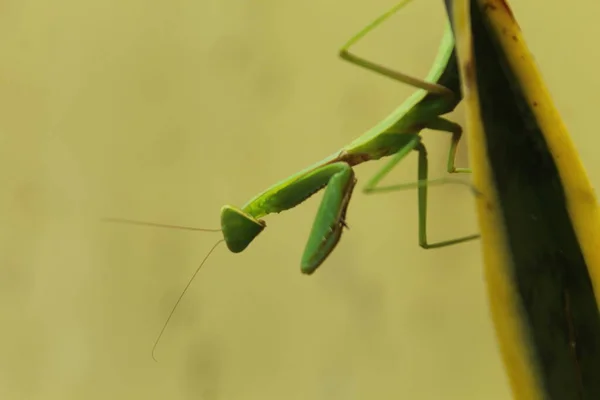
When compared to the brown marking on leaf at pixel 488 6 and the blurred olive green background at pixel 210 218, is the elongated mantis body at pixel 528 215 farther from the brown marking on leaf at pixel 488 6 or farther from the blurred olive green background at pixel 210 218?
the blurred olive green background at pixel 210 218

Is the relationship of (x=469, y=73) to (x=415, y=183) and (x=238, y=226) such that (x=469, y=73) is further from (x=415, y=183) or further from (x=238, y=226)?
(x=238, y=226)

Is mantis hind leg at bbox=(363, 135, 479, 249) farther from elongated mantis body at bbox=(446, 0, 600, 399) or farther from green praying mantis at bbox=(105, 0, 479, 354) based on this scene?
elongated mantis body at bbox=(446, 0, 600, 399)

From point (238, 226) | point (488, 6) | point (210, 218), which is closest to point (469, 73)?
point (488, 6)

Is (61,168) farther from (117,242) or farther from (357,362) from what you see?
(357,362)

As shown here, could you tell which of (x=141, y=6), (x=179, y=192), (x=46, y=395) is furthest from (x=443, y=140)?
(x=46, y=395)

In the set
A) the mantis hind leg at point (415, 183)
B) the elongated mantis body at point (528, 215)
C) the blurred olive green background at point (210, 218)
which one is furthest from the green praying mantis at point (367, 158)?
the blurred olive green background at point (210, 218)
